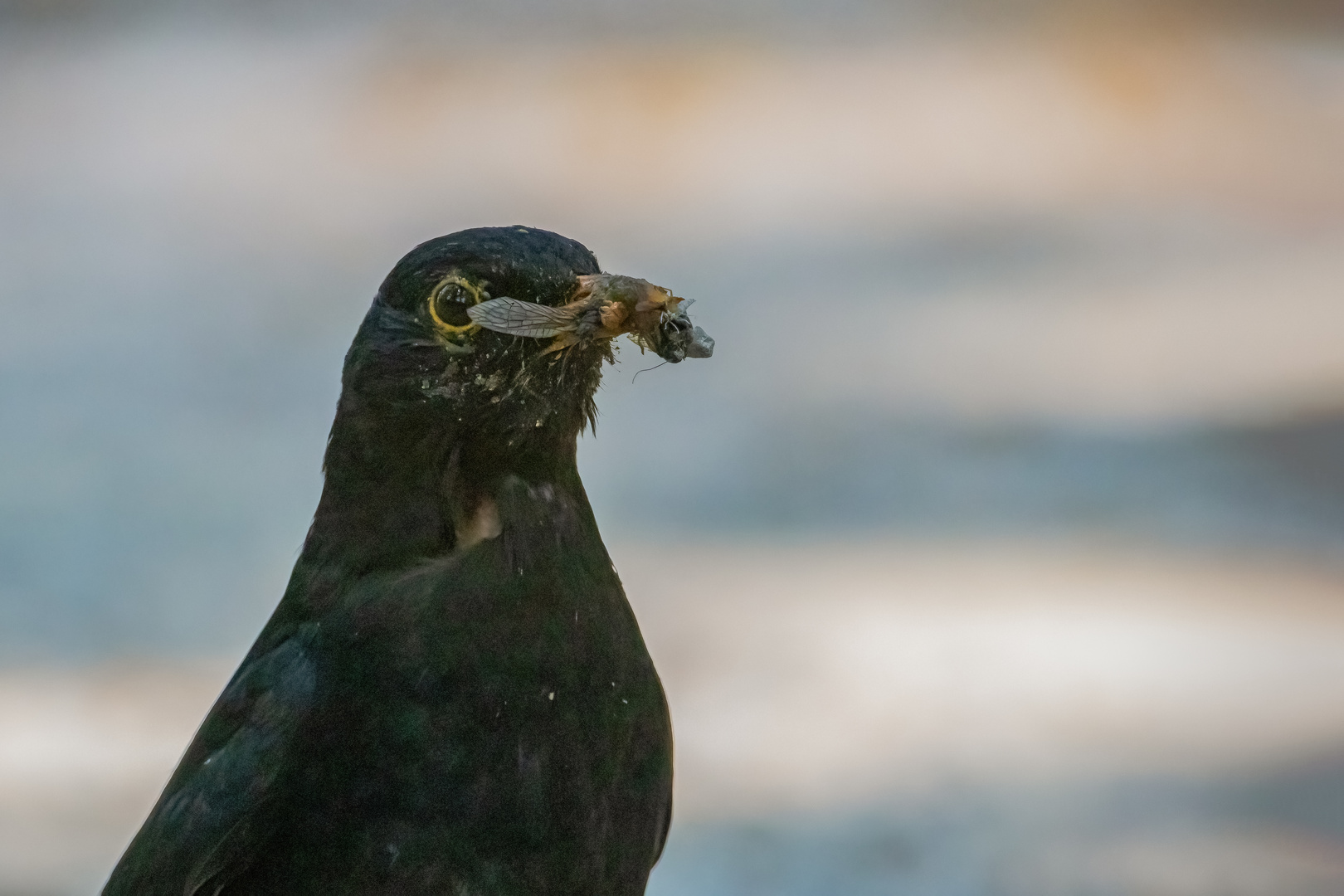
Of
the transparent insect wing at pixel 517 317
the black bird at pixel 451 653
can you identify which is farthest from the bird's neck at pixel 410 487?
the transparent insect wing at pixel 517 317

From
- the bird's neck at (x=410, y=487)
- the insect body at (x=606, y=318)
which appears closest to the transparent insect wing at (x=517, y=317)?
the insect body at (x=606, y=318)

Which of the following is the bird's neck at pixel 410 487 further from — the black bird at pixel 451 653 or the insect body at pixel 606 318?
the insect body at pixel 606 318

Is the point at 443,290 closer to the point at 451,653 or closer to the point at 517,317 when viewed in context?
the point at 517,317

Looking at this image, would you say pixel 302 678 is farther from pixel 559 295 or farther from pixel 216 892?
pixel 559 295

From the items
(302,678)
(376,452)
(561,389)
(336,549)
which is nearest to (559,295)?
(561,389)

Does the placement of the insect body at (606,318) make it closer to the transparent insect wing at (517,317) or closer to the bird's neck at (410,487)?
the transparent insect wing at (517,317)

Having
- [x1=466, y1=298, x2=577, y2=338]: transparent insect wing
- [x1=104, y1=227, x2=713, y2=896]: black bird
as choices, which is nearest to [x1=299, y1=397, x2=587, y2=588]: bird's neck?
[x1=104, y1=227, x2=713, y2=896]: black bird

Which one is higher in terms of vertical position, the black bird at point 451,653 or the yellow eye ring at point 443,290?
the yellow eye ring at point 443,290

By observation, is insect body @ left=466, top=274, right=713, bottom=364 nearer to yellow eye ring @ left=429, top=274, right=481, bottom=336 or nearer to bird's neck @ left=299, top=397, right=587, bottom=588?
yellow eye ring @ left=429, top=274, right=481, bottom=336
